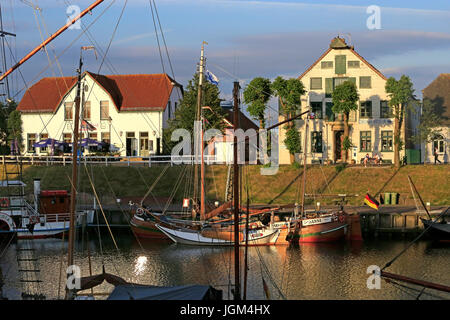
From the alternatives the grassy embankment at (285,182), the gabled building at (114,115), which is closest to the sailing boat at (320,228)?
the grassy embankment at (285,182)

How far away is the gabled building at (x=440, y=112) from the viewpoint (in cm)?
6544

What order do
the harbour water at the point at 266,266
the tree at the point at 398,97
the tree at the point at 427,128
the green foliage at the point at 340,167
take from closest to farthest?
the harbour water at the point at 266,266
the green foliage at the point at 340,167
the tree at the point at 398,97
the tree at the point at 427,128

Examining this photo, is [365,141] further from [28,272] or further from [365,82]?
[28,272]

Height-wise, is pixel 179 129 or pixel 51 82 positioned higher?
pixel 51 82

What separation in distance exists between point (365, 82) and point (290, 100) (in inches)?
389

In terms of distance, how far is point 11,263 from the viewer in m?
38.7

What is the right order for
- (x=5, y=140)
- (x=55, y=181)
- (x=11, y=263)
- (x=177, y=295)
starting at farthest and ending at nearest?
(x=5, y=140)
(x=55, y=181)
(x=11, y=263)
(x=177, y=295)

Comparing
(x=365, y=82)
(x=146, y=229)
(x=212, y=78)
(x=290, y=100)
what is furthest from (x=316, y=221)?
(x=365, y=82)

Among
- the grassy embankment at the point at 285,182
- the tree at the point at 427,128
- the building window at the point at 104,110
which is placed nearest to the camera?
the grassy embankment at the point at 285,182

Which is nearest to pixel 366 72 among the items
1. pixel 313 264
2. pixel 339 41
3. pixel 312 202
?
pixel 339 41

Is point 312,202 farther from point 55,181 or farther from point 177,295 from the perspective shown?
point 177,295

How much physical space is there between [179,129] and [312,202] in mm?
18418

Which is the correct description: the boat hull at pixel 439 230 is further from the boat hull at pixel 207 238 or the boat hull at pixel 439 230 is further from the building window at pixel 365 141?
the building window at pixel 365 141

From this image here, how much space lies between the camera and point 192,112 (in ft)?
205
